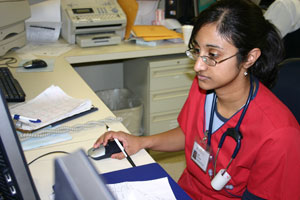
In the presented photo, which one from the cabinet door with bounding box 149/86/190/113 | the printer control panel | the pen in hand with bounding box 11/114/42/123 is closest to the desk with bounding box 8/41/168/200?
the pen in hand with bounding box 11/114/42/123

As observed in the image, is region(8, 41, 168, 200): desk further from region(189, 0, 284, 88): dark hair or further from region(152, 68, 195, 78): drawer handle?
region(152, 68, 195, 78): drawer handle

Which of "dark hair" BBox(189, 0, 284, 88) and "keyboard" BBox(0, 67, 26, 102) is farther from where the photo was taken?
"keyboard" BBox(0, 67, 26, 102)

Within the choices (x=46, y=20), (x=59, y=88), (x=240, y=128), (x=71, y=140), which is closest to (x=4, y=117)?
(x=71, y=140)

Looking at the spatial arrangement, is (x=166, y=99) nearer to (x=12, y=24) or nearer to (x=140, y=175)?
(x=12, y=24)

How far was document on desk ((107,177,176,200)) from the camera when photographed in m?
0.78

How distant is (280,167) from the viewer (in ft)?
2.81

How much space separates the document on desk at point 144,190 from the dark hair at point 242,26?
1.32 ft

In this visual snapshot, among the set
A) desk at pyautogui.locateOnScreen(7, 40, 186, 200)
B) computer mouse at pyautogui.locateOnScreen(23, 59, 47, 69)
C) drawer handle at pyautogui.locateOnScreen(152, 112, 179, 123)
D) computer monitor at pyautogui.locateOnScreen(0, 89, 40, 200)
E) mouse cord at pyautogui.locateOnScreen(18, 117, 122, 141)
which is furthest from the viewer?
drawer handle at pyautogui.locateOnScreen(152, 112, 179, 123)

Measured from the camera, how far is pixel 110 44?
209 centimetres

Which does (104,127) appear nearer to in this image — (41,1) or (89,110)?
(89,110)

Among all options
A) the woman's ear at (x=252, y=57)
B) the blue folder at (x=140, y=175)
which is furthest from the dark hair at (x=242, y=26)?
the blue folder at (x=140, y=175)

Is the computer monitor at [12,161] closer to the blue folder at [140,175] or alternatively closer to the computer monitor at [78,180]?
the computer monitor at [78,180]

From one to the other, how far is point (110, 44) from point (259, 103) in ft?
4.34

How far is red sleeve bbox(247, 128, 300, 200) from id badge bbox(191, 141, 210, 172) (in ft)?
0.58
